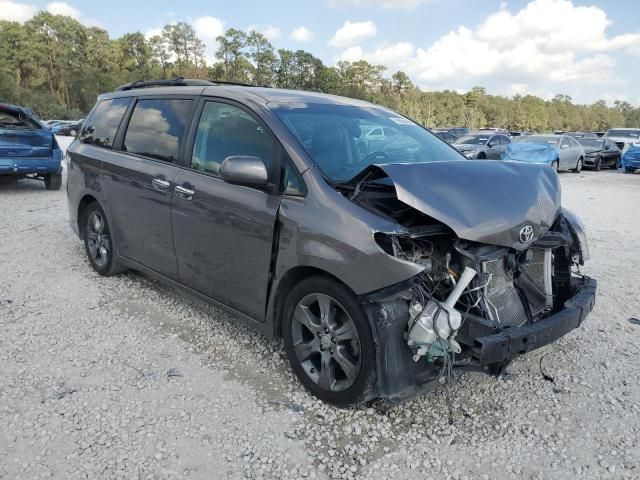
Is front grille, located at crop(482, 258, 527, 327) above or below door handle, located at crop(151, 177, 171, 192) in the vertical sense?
below

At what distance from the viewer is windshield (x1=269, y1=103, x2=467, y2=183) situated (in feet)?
10.9

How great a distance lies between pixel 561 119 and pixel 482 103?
102 ft

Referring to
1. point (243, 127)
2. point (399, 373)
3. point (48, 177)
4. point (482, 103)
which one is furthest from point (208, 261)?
point (482, 103)

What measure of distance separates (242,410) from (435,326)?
122 centimetres

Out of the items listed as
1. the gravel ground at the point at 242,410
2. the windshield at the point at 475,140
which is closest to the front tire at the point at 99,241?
the gravel ground at the point at 242,410

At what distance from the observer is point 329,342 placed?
2982 millimetres

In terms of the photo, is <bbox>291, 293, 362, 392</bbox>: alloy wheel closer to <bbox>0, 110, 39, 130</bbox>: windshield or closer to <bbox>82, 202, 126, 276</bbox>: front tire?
<bbox>82, 202, 126, 276</bbox>: front tire

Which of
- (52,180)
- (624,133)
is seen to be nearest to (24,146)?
(52,180)

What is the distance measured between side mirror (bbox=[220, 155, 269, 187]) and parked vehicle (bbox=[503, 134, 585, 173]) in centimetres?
1570

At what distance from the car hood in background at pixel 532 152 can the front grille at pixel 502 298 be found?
15.3m

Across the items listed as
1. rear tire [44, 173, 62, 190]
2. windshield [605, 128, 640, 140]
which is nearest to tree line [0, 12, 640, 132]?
windshield [605, 128, 640, 140]

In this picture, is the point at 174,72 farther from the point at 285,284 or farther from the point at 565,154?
the point at 285,284

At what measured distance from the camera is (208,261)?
368 centimetres

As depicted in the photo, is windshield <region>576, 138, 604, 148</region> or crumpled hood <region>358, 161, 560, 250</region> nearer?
crumpled hood <region>358, 161, 560, 250</region>
